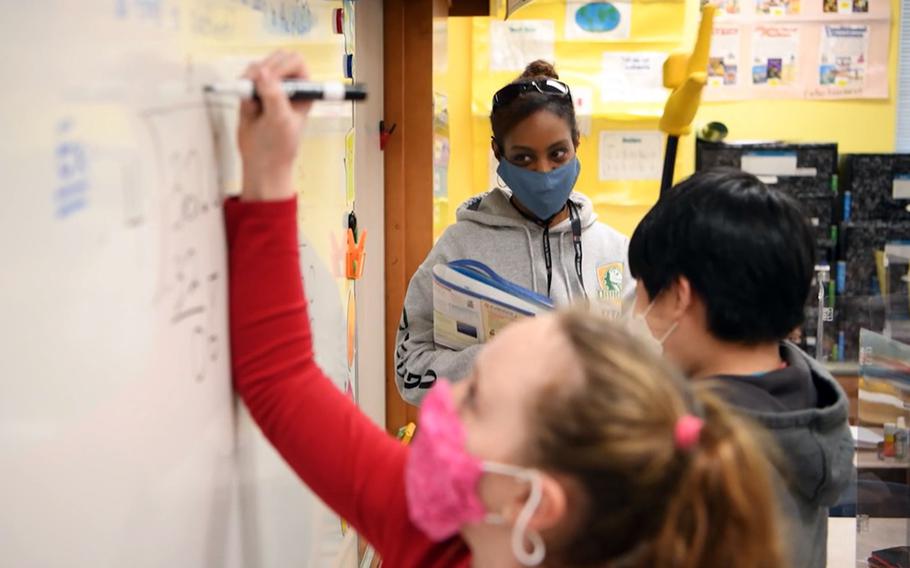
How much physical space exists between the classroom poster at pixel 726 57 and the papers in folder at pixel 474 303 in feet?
10.1

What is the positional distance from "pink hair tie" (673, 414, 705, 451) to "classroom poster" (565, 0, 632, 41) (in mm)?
3572

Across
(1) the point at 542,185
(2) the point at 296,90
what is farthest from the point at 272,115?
(1) the point at 542,185

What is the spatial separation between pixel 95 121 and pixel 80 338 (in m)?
0.14

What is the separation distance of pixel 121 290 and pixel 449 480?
0.92 ft

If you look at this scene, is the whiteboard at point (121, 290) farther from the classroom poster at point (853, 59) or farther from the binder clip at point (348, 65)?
the classroom poster at point (853, 59)

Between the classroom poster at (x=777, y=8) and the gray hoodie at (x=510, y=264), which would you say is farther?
the classroom poster at (x=777, y=8)

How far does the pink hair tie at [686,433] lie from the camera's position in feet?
2.07

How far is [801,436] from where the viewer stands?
898 mm

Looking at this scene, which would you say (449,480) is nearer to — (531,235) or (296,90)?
(296,90)

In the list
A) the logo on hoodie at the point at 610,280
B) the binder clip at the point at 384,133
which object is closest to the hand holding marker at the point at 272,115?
the logo on hoodie at the point at 610,280

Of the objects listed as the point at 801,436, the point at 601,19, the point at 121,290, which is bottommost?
the point at 801,436

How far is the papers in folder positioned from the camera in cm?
125

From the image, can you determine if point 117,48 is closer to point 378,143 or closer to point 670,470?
point 670,470

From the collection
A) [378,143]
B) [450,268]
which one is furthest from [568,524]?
[378,143]
